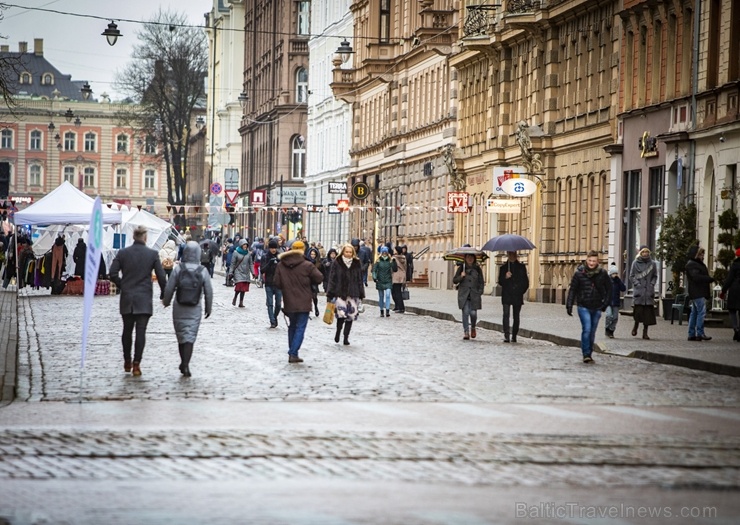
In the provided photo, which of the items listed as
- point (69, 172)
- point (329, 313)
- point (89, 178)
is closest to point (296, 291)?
point (329, 313)

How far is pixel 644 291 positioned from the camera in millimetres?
29422

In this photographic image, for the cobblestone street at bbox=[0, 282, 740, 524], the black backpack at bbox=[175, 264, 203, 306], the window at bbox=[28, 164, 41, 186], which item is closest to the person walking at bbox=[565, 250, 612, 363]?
the cobblestone street at bbox=[0, 282, 740, 524]

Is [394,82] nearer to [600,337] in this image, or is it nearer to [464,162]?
[464,162]

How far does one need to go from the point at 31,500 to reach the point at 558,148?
39638 millimetres

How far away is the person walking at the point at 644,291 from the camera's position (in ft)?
95.9

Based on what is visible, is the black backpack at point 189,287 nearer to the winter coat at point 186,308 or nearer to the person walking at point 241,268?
the winter coat at point 186,308

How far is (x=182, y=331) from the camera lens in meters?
20.4

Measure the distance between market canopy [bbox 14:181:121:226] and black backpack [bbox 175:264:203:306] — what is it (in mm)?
26117

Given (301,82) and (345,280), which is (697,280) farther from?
(301,82)

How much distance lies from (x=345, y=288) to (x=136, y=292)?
7670 mm

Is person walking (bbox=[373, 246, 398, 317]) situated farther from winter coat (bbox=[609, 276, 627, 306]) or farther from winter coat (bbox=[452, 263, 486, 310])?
winter coat (bbox=[609, 276, 627, 306])

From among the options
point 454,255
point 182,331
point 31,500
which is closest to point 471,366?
point 182,331

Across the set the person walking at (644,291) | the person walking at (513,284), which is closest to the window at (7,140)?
the person walking at (513,284)

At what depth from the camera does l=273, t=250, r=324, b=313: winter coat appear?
23.2 meters
